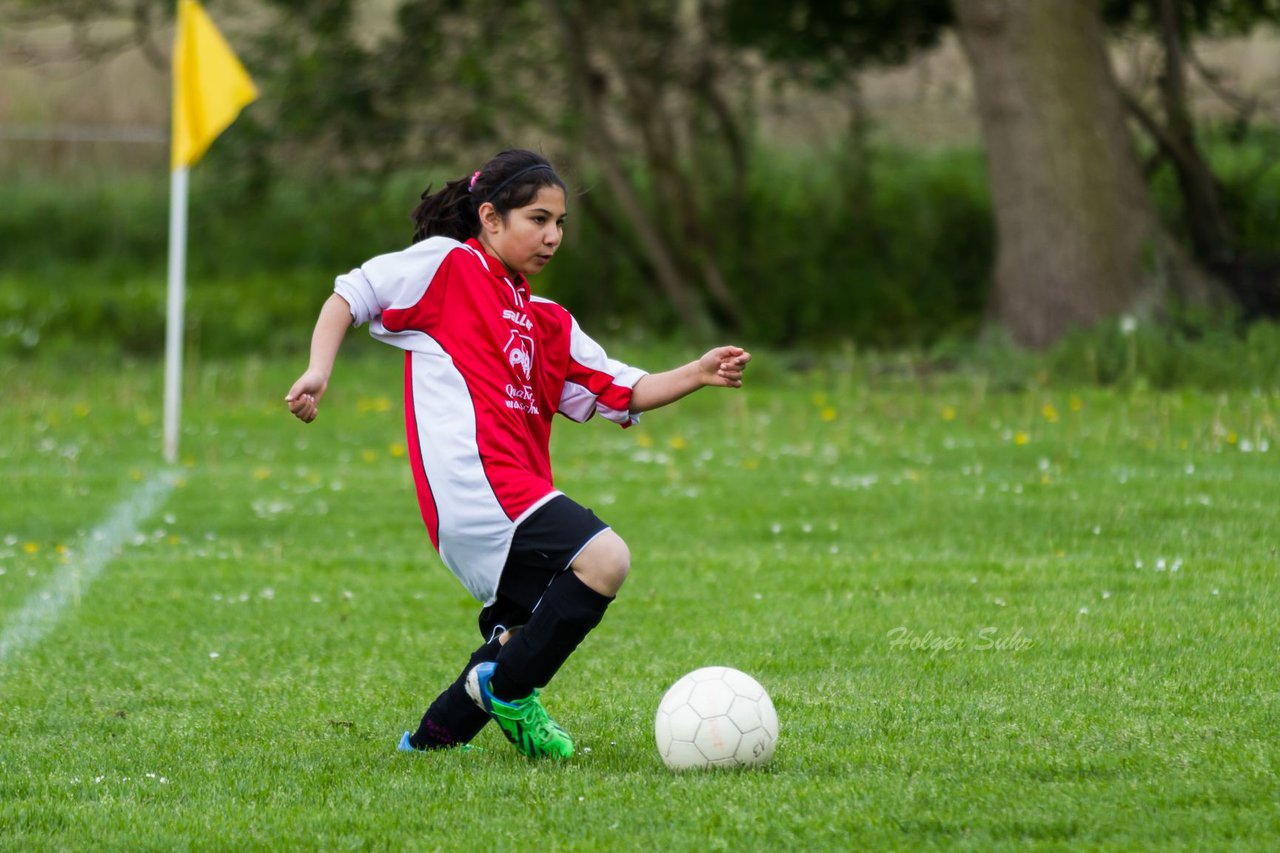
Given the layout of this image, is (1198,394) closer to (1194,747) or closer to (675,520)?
(675,520)

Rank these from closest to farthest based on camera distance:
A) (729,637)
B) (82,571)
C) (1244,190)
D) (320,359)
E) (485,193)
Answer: (320,359), (485,193), (729,637), (82,571), (1244,190)

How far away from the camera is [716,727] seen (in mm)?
4543

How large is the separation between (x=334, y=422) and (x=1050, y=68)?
A: 22.9ft

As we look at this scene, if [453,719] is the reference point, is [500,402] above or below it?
above

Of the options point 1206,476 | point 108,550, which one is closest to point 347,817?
point 108,550

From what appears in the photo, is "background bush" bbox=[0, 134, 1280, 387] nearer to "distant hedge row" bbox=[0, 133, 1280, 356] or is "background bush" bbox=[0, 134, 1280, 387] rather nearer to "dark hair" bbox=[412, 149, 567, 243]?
"distant hedge row" bbox=[0, 133, 1280, 356]

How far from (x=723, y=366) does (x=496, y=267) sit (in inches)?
28.1

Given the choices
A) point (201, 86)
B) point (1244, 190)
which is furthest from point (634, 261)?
point (201, 86)

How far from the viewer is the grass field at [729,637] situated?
4.20 metres

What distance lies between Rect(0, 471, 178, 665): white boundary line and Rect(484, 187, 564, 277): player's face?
2956 mm

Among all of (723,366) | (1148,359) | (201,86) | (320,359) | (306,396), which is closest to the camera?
(306,396)

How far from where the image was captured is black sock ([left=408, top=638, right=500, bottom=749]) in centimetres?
488

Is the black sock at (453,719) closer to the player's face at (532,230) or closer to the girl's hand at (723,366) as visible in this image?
the girl's hand at (723,366)

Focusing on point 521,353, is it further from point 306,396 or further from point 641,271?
point 641,271
